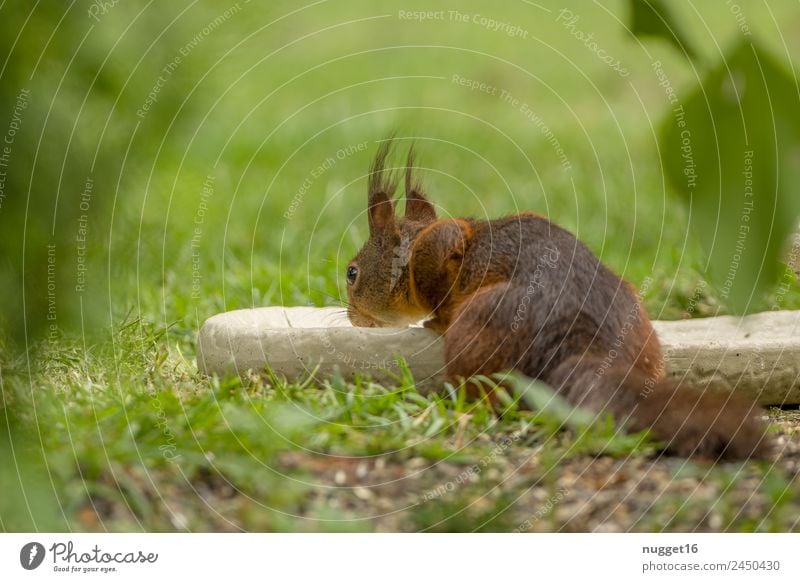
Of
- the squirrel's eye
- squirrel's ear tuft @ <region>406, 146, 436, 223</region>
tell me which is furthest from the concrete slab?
squirrel's ear tuft @ <region>406, 146, 436, 223</region>

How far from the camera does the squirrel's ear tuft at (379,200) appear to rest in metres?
2.93

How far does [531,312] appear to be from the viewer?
2.35m

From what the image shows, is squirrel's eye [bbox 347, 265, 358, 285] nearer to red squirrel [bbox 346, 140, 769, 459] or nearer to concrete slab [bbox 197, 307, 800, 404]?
red squirrel [bbox 346, 140, 769, 459]

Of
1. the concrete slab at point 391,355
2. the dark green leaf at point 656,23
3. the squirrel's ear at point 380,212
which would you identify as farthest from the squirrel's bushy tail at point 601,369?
the dark green leaf at point 656,23

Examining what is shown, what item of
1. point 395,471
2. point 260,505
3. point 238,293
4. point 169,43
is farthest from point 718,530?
point 238,293

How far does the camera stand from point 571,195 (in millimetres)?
4664

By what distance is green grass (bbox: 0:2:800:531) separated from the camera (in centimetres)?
157

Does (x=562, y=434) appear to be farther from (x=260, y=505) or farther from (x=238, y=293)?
(x=238, y=293)

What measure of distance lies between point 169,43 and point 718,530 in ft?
3.96

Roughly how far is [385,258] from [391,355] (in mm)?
366

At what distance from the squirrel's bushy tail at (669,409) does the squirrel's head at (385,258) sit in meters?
0.75
